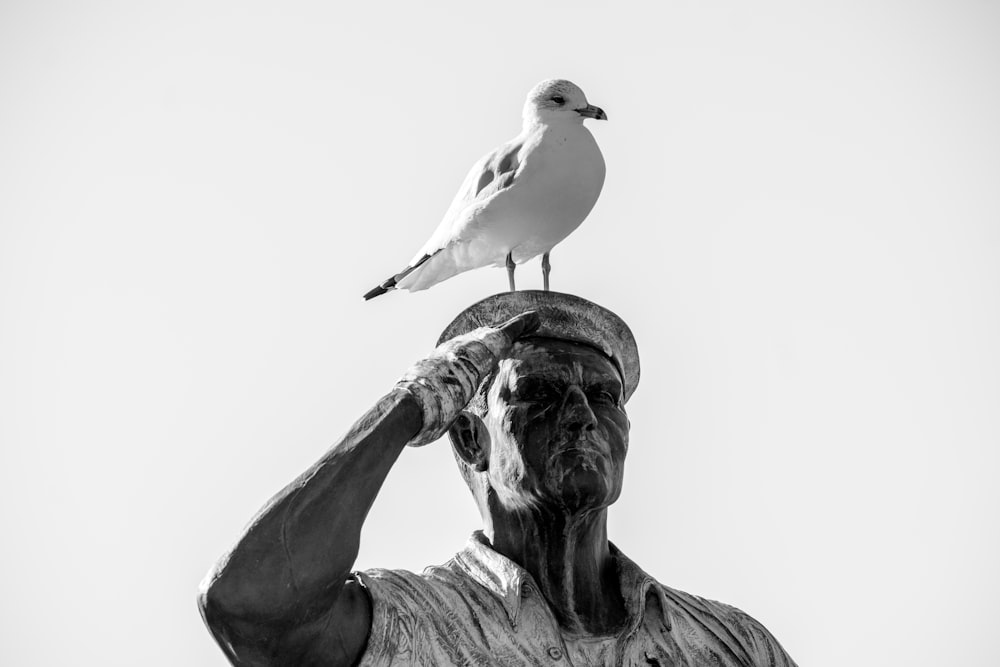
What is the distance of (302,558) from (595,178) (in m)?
2.81

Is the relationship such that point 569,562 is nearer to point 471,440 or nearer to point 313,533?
point 471,440

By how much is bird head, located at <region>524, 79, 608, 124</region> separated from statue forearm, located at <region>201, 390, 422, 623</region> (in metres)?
2.33

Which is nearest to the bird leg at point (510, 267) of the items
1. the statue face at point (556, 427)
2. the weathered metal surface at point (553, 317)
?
the weathered metal surface at point (553, 317)

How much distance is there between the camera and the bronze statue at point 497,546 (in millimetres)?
6625

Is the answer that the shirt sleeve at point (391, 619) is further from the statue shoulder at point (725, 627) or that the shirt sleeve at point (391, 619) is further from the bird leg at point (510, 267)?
the bird leg at point (510, 267)

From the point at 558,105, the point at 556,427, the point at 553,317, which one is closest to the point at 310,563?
the point at 556,427

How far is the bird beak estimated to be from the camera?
352 inches

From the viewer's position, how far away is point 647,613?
7.55m

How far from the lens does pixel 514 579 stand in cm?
736

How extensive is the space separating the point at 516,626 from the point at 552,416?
37.7 inches

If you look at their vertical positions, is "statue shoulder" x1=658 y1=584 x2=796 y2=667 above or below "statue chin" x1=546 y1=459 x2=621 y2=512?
below

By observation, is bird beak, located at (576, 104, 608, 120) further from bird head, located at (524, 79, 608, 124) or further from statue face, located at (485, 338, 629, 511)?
statue face, located at (485, 338, 629, 511)

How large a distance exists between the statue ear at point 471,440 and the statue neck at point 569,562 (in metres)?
0.31

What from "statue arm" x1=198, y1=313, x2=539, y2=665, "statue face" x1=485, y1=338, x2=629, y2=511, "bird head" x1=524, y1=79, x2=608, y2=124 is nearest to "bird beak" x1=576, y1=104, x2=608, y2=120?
"bird head" x1=524, y1=79, x2=608, y2=124
